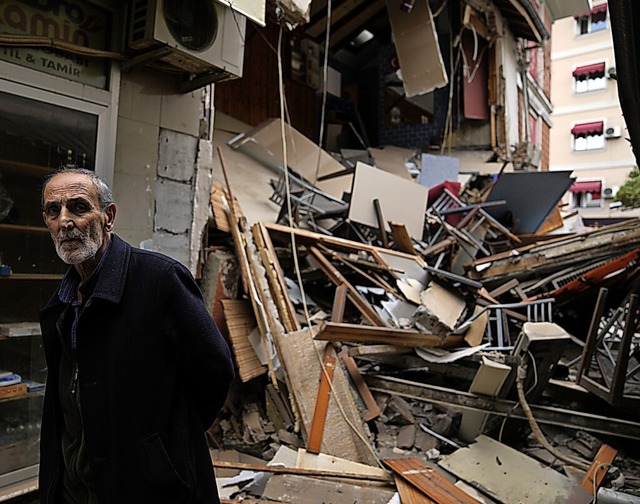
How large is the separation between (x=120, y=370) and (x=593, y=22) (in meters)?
28.8

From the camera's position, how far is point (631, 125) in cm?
230

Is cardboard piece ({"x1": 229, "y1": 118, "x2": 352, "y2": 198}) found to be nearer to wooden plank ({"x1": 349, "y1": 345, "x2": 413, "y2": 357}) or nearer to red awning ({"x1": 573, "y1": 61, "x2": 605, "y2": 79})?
wooden plank ({"x1": 349, "y1": 345, "x2": 413, "y2": 357})

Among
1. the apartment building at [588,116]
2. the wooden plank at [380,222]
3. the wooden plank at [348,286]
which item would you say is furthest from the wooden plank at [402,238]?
the apartment building at [588,116]

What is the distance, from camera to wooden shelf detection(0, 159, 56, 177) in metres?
3.17

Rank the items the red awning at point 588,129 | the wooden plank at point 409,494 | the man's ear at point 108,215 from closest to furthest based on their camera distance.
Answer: the man's ear at point 108,215, the wooden plank at point 409,494, the red awning at point 588,129

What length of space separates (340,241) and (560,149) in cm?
2300

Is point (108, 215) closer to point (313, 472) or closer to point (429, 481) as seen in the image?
point (313, 472)

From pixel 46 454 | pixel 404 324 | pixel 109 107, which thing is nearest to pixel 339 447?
pixel 404 324

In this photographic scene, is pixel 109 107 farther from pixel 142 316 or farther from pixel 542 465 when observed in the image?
pixel 542 465

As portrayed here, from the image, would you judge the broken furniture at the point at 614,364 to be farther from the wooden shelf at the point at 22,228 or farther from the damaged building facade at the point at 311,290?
the wooden shelf at the point at 22,228

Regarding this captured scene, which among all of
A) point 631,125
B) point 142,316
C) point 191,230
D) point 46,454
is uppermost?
point 631,125

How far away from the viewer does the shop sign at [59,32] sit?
3.08 m

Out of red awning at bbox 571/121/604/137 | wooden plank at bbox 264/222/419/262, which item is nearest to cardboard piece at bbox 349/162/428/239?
wooden plank at bbox 264/222/419/262

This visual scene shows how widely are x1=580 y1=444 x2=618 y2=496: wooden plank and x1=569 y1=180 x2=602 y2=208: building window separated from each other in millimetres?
22154
